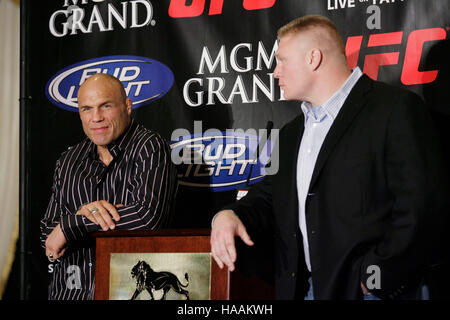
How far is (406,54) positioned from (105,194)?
205 cm

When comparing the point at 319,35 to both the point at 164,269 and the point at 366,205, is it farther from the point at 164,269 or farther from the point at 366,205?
the point at 164,269

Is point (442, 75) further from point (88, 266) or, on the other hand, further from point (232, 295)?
point (88, 266)

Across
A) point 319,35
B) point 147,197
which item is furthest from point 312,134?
point 147,197

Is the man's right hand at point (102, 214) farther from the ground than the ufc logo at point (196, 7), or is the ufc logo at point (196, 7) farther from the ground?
the ufc logo at point (196, 7)

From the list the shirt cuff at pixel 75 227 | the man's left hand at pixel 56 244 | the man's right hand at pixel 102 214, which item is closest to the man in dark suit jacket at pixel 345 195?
the man's right hand at pixel 102 214

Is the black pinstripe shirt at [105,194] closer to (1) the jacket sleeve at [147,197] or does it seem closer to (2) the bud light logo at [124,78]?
(1) the jacket sleeve at [147,197]

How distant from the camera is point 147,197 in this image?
303 cm

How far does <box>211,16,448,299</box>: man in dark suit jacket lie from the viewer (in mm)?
2047

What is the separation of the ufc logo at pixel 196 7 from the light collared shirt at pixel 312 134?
175cm

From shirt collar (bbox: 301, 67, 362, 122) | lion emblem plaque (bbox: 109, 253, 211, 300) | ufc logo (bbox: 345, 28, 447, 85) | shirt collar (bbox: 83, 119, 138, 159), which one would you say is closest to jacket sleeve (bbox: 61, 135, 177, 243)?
shirt collar (bbox: 83, 119, 138, 159)

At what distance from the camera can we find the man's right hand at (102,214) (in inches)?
115

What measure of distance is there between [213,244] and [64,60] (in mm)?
2910

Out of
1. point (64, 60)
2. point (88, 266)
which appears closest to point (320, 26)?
point (88, 266)

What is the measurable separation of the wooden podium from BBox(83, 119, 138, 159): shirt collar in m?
0.91
